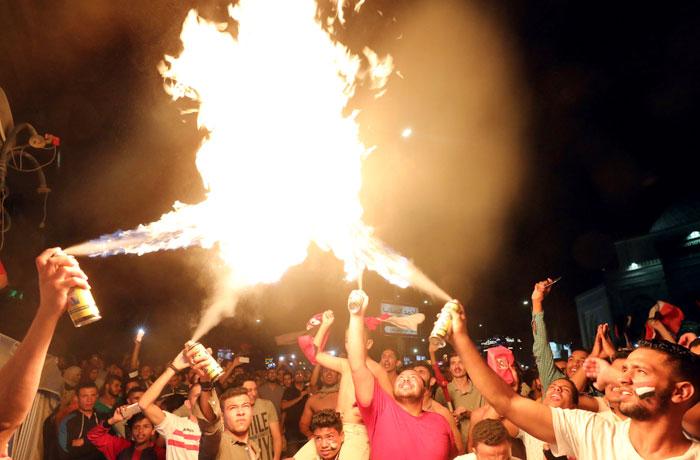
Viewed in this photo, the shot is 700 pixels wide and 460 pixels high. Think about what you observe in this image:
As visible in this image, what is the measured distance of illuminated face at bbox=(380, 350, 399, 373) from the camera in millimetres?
8883

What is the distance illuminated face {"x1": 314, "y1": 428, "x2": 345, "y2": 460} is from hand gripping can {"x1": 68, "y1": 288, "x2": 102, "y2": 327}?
9.62ft

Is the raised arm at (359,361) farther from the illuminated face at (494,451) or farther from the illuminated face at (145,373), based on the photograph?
the illuminated face at (145,373)

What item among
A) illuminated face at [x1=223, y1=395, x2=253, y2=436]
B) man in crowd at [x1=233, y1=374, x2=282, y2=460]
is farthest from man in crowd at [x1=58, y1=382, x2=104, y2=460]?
illuminated face at [x1=223, y1=395, x2=253, y2=436]

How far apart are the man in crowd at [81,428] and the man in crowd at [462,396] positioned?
5451 mm

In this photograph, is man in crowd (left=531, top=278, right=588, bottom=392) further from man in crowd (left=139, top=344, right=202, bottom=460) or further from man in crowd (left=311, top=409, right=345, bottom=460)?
man in crowd (left=139, top=344, right=202, bottom=460)

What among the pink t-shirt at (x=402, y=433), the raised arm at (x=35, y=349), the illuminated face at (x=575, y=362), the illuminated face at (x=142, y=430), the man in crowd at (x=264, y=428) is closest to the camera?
the raised arm at (x=35, y=349)

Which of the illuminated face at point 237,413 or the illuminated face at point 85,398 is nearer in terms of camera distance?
the illuminated face at point 237,413

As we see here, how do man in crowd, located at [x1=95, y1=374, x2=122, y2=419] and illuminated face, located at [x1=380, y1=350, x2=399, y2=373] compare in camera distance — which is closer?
man in crowd, located at [x1=95, y1=374, x2=122, y2=419]

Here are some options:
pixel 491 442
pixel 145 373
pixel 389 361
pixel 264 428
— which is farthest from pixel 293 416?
pixel 491 442

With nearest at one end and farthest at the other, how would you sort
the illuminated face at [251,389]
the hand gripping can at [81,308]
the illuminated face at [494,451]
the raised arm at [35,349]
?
the raised arm at [35,349] → the hand gripping can at [81,308] → the illuminated face at [494,451] → the illuminated face at [251,389]

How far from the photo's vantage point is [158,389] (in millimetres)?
5188

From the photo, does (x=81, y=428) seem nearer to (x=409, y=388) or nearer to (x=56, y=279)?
(x=409, y=388)

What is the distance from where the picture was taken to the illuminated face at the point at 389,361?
350 inches

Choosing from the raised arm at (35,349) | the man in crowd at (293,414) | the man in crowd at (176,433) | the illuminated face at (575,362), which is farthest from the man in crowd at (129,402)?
the illuminated face at (575,362)
